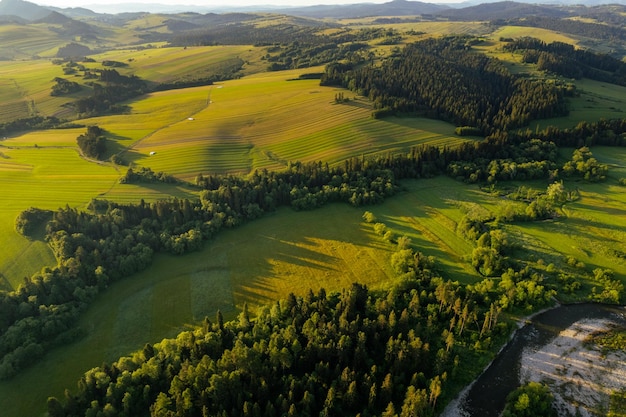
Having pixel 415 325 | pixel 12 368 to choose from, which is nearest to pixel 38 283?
pixel 12 368

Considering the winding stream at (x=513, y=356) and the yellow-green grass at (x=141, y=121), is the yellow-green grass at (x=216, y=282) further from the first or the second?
the yellow-green grass at (x=141, y=121)

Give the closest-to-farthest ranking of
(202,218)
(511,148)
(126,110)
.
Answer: (202,218)
(511,148)
(126,110)

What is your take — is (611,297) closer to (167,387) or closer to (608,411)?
(608,411)

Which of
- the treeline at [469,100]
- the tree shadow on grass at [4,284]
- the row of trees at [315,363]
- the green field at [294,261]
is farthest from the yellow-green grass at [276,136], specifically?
the row of trees at [315,363]

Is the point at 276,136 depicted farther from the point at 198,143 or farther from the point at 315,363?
the point at 315,363

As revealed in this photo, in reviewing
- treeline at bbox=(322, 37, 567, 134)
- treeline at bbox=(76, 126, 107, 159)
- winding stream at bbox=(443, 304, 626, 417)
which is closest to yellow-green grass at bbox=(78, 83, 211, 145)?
treeline at bbox=(76, 126, 107, 159)

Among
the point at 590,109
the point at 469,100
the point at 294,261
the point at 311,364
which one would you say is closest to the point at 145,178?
the point at 294,261

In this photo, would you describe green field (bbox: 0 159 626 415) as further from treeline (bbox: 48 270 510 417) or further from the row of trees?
treeline (bbox: 48 270 510 417)
